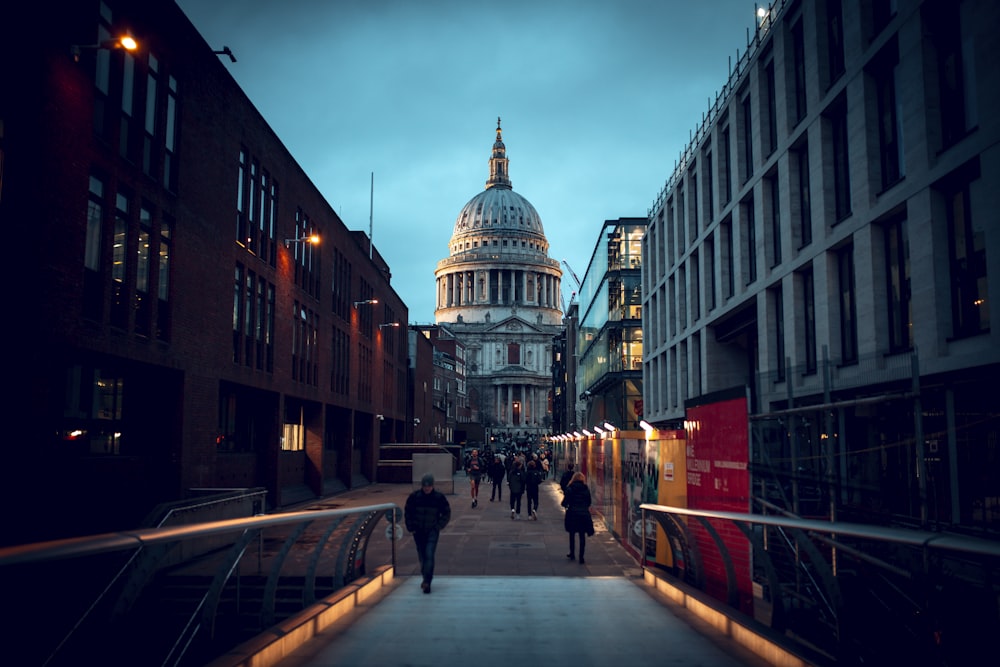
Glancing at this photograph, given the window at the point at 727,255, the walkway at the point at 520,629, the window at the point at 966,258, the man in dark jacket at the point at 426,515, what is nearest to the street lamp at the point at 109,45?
the man in dark jacket at the point at 426,515

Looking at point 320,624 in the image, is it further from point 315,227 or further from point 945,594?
point 315,227

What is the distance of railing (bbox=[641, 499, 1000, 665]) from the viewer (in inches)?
207

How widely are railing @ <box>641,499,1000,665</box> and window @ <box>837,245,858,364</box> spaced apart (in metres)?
12.1

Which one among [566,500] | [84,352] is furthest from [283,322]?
[566,500]

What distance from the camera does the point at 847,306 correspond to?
22.0 metres

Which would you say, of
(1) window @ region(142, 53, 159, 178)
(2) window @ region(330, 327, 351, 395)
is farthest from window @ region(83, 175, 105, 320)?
(2) window @ region(330, 327, 351, 395)

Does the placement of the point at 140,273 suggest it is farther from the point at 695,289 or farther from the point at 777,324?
the point at 695,289

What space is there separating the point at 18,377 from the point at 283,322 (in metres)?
17.5

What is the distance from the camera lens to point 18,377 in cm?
1480

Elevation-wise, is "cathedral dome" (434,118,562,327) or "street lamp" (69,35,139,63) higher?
"cathedral dome" (434,118,562,327)

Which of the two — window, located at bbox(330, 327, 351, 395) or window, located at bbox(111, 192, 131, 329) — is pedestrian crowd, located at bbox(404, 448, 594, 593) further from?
window, located at bbox(330, 327, 351, 395)

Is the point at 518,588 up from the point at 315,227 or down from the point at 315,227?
down

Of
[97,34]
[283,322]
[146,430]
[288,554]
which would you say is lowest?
[288,554]

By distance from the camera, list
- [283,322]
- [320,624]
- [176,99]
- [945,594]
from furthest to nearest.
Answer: [283,322], [176,99], [320,624], [945,594]
